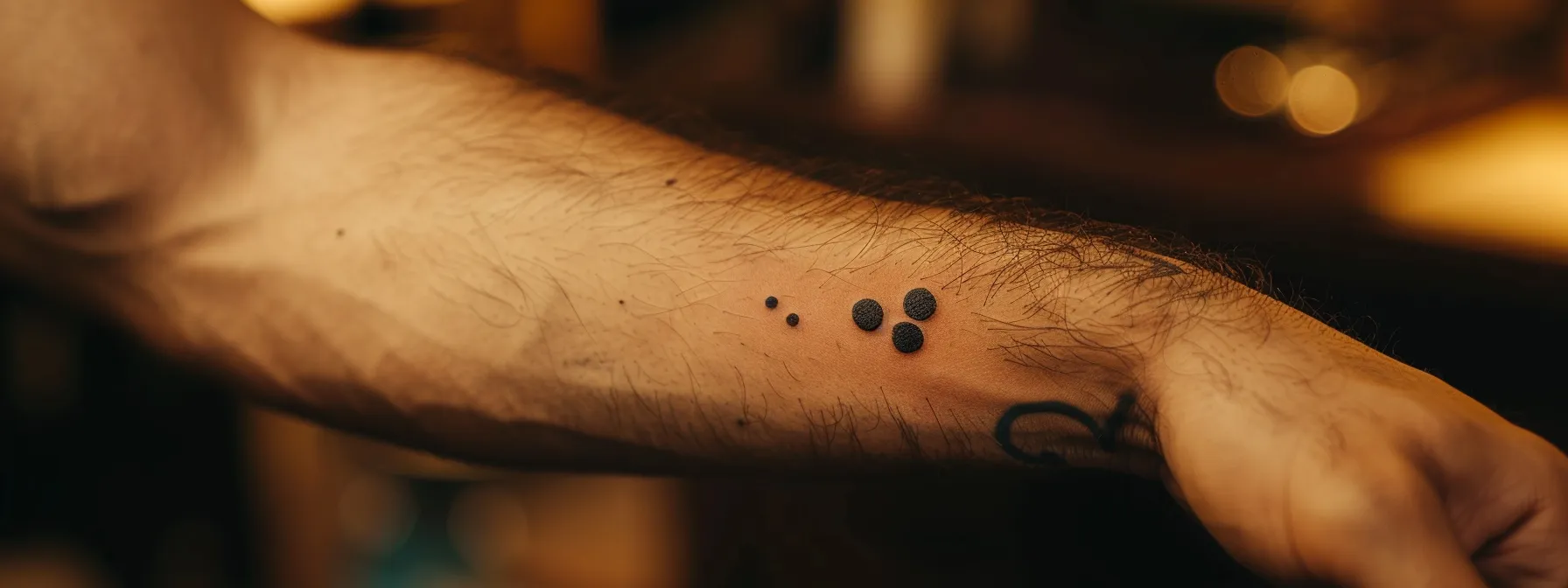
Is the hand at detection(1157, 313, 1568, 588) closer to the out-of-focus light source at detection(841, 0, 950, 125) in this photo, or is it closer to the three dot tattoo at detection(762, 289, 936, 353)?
the three dot tattoo at detection(762, 289, 936, 353)

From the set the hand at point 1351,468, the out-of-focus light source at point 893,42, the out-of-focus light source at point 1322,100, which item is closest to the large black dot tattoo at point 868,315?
the hand at point 1351,468

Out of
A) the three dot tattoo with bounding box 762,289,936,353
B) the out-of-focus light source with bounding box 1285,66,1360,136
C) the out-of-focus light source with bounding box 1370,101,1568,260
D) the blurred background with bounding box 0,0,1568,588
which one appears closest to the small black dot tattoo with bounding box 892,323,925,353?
the three dot tattoo with bounding box 762,289,936,353

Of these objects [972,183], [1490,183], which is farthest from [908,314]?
[1490,183]

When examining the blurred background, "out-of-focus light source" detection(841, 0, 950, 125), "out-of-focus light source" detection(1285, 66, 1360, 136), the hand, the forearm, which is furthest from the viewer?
"out-of-focus light source" detection(841, 0, 950, 125)

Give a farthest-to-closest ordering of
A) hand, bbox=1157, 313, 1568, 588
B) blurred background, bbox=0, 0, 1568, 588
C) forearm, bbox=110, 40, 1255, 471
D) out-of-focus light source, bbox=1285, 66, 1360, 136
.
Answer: out-of-focus light source, bbox=1285, 66, 1360, 136 → blurred background, bbox=0, 0, 1568, 588 → forearm, bbox=110, 40, 1255, 471 → hand, bbox=1157, 313, 1568, 588

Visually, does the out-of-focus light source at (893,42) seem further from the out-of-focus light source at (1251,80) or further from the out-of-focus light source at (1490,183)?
the out-of-focus light source at (1490,183)

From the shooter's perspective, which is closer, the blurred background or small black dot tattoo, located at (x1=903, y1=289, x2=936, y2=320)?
small black dot tattoo, located at (x1=903, y1=289, x2=936, y2=320)

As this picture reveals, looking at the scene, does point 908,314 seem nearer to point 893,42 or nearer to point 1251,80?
point 1251,80

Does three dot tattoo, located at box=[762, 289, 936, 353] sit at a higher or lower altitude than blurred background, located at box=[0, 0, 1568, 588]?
higher
